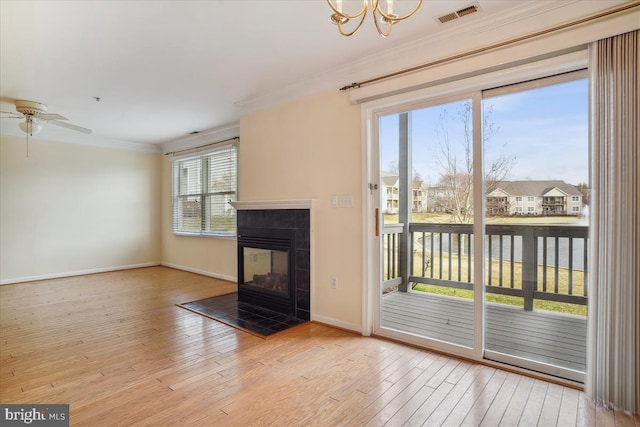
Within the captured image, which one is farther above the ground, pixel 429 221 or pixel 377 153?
pixel 377 153

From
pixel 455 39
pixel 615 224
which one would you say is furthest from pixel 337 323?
pixel 455 39

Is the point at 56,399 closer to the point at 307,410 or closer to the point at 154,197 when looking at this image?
the point at 307,410

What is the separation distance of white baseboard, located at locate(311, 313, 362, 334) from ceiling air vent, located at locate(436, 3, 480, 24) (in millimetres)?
2567

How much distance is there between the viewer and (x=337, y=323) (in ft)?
10.7

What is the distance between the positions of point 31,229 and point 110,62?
4.00 metres

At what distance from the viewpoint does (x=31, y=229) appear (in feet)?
17.6

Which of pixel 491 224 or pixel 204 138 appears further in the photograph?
pixel 204 138

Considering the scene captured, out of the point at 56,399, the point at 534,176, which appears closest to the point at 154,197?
the point at 56,399

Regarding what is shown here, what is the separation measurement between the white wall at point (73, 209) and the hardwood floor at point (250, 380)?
242 cm

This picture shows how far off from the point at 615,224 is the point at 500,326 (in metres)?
1.04

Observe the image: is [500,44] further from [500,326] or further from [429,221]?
[500,326]

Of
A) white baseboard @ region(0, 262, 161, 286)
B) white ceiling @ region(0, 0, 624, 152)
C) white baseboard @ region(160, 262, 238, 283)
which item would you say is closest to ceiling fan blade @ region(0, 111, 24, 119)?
white ceiling @ region(0, 0, 624, 152)

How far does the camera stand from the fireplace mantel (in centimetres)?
344

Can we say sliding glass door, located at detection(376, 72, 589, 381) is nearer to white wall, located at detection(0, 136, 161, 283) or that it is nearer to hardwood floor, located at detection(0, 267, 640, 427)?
hardwood floor, located at detection(0, 267, 640, 427)
